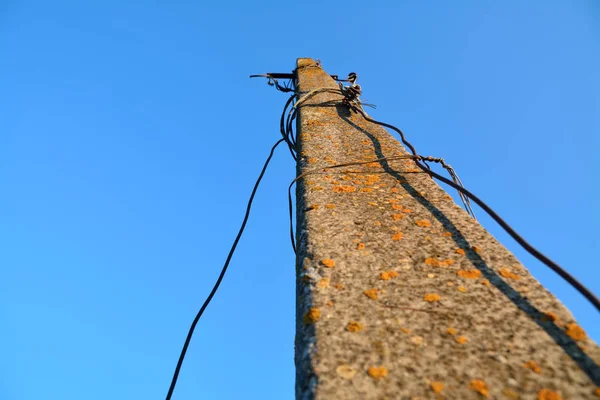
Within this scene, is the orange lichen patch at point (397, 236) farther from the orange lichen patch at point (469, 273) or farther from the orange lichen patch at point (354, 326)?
the orange lichen patch at point (354, 326)

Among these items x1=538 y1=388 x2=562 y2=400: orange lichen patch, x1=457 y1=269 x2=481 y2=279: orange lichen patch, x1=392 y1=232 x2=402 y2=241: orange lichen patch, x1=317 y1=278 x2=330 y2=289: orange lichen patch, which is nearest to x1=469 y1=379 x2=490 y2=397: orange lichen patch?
x1=538 y1=388 x2=562 y2=400: orange lichen patch

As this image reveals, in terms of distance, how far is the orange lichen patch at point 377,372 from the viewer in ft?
3.01

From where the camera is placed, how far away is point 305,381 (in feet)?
3.18

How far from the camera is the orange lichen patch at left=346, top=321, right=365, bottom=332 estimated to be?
3.46 feet

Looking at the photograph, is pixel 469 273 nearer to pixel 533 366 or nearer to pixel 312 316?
pixel 533 366

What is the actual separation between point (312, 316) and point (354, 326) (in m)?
0.13

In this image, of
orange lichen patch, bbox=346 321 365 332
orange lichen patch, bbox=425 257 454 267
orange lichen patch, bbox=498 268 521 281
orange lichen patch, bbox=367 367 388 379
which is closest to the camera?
orange lichen patch, bbox=367 367 388 379

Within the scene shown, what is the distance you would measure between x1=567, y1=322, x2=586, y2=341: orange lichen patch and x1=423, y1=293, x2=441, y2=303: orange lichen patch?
0.33 m

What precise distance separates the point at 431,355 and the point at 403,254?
1.46 ft

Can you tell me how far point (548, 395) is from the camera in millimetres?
818

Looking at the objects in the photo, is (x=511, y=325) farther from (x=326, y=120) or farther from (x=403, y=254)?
(x=326, y=120)

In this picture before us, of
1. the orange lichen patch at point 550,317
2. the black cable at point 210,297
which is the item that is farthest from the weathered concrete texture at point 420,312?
the black cable at point 210,297

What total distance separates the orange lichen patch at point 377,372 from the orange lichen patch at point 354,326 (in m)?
0.13

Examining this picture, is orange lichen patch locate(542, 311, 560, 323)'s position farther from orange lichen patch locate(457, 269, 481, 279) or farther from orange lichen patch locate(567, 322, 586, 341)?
orange lichen patch locate(457, 269, 481, 279)
